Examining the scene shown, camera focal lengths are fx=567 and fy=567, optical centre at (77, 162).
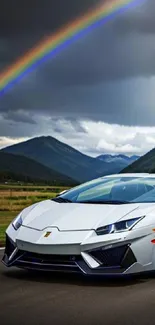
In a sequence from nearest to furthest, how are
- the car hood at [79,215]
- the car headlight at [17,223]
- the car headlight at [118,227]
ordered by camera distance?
the car headlight at [118,227] → the car hood at [79,215] → the car headlight at [17,223]

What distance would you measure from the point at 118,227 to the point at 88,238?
42 cm

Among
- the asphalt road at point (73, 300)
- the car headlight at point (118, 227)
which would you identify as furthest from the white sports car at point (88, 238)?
the asphalt road at point (73, 300)

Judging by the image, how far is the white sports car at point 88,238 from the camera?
6715 millimetres

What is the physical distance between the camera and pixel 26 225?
7.33 m

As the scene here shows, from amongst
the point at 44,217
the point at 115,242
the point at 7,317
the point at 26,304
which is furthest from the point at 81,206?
the point at 7,317

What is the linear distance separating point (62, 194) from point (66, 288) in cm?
212

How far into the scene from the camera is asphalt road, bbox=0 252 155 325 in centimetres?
522

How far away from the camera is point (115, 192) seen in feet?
26.2

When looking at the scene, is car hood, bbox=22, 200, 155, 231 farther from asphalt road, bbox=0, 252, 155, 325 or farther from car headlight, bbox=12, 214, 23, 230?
asphalt road, bbox=0, 252, 155, 325

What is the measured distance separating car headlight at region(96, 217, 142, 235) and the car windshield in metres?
0.59

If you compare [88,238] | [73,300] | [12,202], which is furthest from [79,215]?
[12,202]

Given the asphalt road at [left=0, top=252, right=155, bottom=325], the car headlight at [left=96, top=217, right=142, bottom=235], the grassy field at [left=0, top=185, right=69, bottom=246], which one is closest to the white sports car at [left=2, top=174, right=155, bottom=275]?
the car headlight at [left=96, top=217, right=142, bottom=235]

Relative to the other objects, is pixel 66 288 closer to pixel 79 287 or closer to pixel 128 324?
pixel 79 287

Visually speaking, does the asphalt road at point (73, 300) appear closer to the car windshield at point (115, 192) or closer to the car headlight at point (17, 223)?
the car headlight at point (17, 223)
